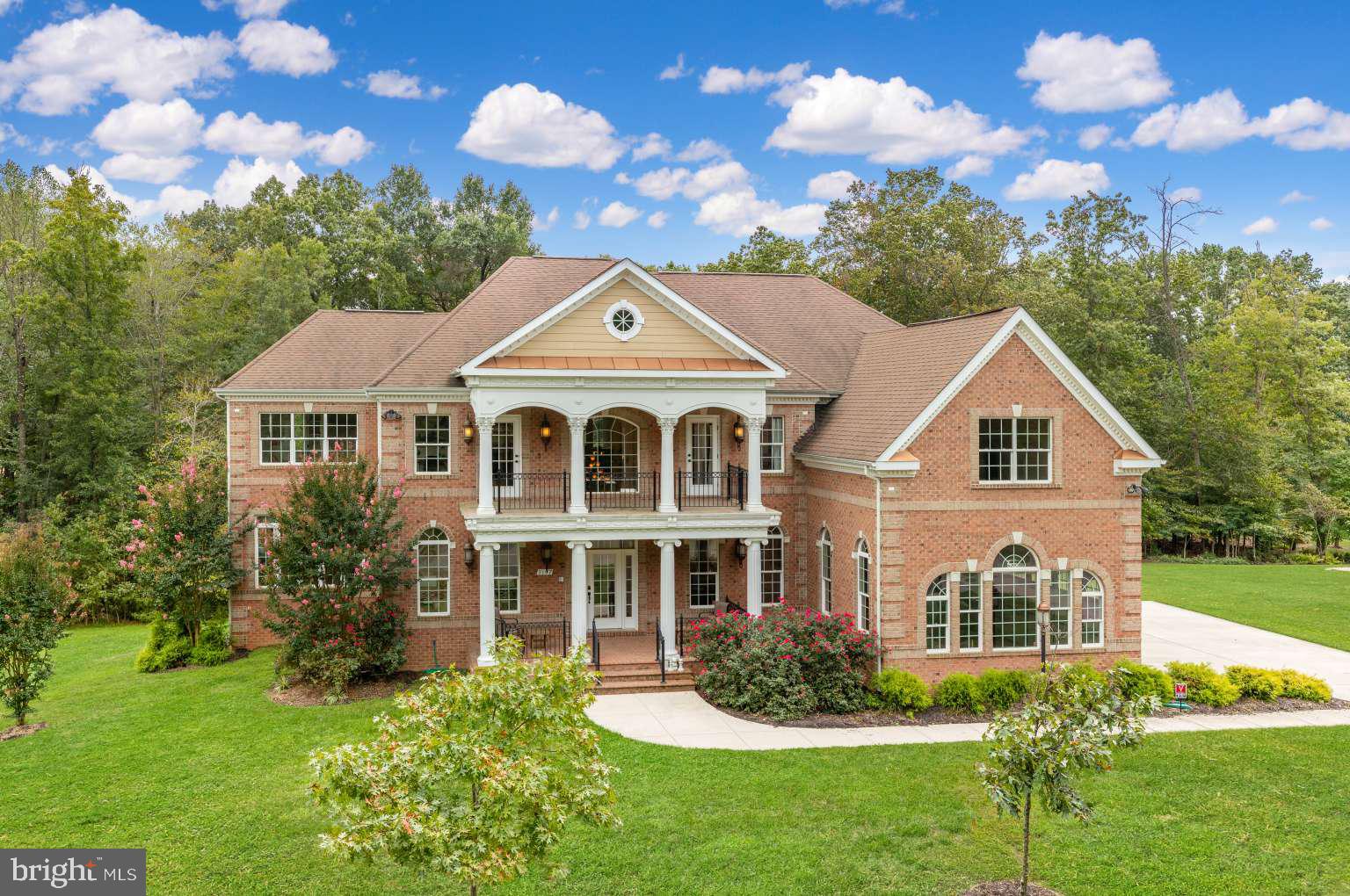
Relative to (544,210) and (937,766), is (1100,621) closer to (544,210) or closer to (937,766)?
(937,766)

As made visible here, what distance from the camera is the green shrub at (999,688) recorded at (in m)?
16.7

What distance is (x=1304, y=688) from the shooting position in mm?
17438

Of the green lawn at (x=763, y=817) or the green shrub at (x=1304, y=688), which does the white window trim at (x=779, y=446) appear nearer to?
the green lawn at (x=763, y=817)

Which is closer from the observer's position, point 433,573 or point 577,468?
point 577,468

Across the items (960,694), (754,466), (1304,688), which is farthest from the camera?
(754,466)

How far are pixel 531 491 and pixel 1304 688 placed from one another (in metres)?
16.2

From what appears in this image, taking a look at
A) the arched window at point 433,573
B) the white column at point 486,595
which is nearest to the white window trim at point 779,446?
the white column at point 486,595

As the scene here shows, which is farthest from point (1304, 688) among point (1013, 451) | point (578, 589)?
point (578, 589)

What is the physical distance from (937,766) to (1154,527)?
31591 mm

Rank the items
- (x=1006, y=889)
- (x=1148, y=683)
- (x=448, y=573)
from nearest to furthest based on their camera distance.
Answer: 1. (x=1006, y=889)
2. (x=1148, y=683)
3. (x=448, y=573)

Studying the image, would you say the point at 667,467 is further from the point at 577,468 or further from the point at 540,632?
the point at 540,632

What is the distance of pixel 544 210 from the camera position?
57.4 meters

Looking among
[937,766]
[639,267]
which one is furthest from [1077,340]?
[937,766]

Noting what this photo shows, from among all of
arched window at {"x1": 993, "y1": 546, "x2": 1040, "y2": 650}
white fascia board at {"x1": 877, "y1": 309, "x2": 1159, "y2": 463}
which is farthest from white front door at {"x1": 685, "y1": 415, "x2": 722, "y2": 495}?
arched window at {"x1": 993, "y1": 546, "x2": 1040, "y2": 650}
